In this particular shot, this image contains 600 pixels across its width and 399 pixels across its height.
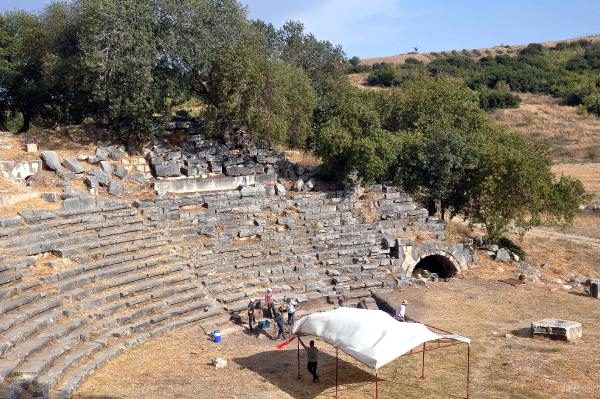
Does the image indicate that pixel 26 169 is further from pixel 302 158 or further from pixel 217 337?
pixel 302 158

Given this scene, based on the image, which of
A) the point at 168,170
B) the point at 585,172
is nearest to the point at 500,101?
the point at 585,172

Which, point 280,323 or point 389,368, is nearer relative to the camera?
point 389,368

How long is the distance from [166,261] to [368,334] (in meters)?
9.09

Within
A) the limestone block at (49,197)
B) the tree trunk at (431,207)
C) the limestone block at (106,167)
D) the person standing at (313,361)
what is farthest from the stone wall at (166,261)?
the person standing at (313,361)

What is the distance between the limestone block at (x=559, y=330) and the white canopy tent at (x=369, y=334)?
17.3 ft

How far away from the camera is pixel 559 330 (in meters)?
17.2

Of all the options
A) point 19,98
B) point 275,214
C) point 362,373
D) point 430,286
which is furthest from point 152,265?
point 19,98

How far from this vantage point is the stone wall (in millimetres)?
14844

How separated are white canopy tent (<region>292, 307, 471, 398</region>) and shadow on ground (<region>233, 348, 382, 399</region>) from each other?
1191 millimetres

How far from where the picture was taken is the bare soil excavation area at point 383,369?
1366 centimetres

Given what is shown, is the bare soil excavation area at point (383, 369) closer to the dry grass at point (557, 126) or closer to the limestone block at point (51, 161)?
the limestone block at point (51, 161)

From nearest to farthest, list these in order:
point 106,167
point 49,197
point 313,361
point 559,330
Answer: point 313,361 < point 559,330 < point 49,197 < point 106,167

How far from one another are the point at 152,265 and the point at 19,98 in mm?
14021

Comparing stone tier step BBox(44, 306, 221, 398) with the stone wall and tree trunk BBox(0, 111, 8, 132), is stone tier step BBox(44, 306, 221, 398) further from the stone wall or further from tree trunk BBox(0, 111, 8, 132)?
tree trunk BBox(0, 111, 8, 132)
